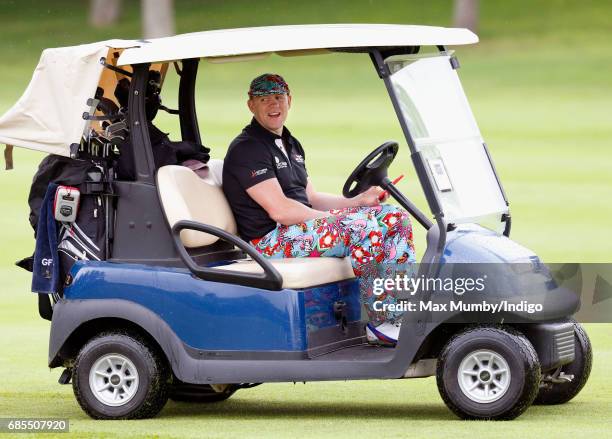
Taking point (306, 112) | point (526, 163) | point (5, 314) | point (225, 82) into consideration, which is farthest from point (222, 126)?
point (5, 314)

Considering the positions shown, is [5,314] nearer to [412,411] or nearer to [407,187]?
[412,411]

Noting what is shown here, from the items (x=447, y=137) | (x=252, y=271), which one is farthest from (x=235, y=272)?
(x=447, y=137)

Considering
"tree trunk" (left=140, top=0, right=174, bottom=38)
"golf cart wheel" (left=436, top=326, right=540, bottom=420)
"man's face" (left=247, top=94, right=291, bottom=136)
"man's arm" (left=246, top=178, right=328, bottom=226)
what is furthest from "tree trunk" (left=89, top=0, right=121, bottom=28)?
"golf cart wheel" (left=436, top=326, right=540, bottom=420)

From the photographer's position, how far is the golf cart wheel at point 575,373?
753 centimetres

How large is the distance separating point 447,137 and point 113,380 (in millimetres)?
1923

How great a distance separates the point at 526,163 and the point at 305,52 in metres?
15.2

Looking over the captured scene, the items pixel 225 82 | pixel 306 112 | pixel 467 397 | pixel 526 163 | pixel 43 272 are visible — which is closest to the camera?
pixel 467 397

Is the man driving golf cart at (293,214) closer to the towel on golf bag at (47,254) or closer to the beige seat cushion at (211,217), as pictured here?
the beige seat cushion at (211,217)

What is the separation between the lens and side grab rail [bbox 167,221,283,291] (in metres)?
7.09

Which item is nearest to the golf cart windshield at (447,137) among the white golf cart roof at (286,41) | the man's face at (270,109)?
the white golf cart roof at (286,41)

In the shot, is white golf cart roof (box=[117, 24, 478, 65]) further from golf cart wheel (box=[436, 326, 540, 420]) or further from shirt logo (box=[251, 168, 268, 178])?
golf cart wheel (box=[436, 326, 540, 420])

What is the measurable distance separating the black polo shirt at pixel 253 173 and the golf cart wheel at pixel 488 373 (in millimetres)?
1239

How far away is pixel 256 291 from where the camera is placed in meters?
7.12

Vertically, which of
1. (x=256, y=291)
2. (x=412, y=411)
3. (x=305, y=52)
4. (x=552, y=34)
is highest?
(x=552, y=34)
